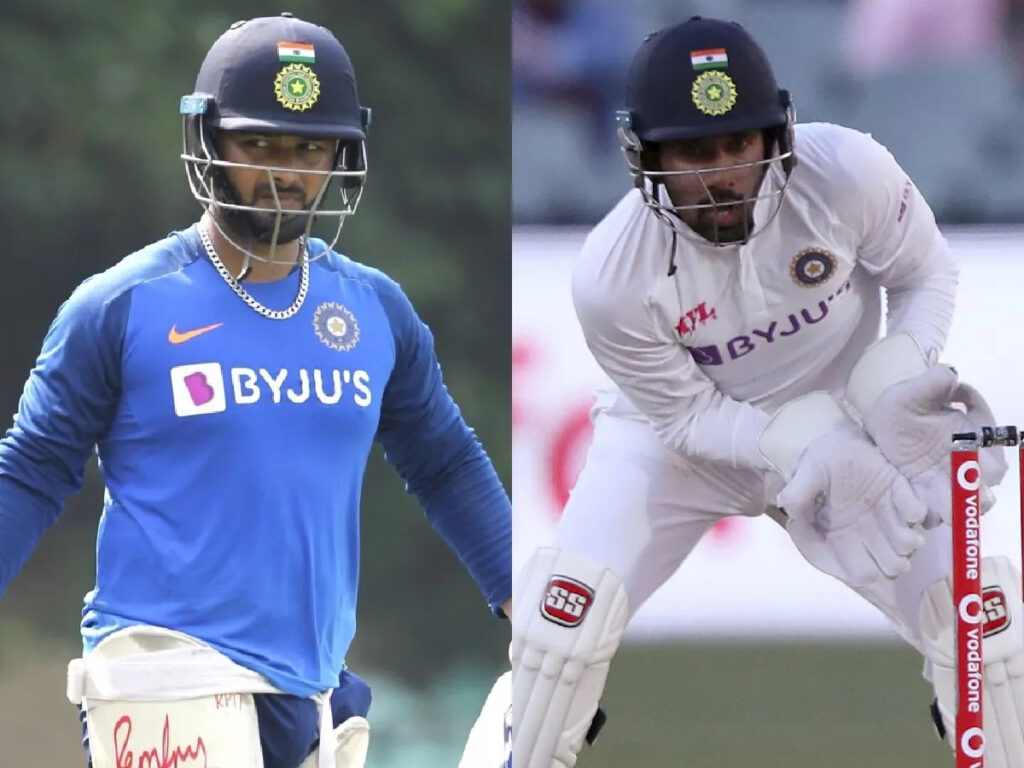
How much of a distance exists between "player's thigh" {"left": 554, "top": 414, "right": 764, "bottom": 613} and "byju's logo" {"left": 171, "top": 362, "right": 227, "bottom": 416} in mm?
713

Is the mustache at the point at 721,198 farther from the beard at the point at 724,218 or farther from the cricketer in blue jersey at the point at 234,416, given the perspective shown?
the cricketer in blue jersey at the point at 234,416

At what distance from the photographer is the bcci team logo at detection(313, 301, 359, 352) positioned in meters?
2.35

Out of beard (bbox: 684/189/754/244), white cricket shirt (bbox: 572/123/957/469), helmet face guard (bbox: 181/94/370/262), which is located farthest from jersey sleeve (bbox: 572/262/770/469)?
helmet face guard (bbox: 181/94/370/262)

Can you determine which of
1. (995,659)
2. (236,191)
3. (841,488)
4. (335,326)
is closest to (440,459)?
(335,326)

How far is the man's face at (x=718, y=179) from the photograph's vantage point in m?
2.55

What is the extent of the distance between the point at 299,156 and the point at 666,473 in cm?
A: 84

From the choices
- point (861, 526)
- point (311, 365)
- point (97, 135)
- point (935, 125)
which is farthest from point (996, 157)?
point (97, 135)

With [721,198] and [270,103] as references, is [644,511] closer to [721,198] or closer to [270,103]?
[721,198]

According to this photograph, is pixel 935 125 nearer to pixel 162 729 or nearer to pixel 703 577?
pixel 703 577

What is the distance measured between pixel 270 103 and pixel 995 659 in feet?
4.94

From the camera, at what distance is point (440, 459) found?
2.54 metres

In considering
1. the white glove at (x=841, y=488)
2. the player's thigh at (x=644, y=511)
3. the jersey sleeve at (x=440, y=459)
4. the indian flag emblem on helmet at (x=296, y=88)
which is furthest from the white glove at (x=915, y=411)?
the indian flag emblem on helmet at (x=296, y=88)

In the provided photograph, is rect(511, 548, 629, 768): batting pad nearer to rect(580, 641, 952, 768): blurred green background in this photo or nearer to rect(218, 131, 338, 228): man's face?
rect(580, 641, 952, 768): blurred green background

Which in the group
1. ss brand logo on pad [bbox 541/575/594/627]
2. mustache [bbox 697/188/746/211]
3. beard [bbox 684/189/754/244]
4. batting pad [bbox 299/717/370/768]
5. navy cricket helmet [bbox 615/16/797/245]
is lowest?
batting pad [bbox 299/717/370/768]
